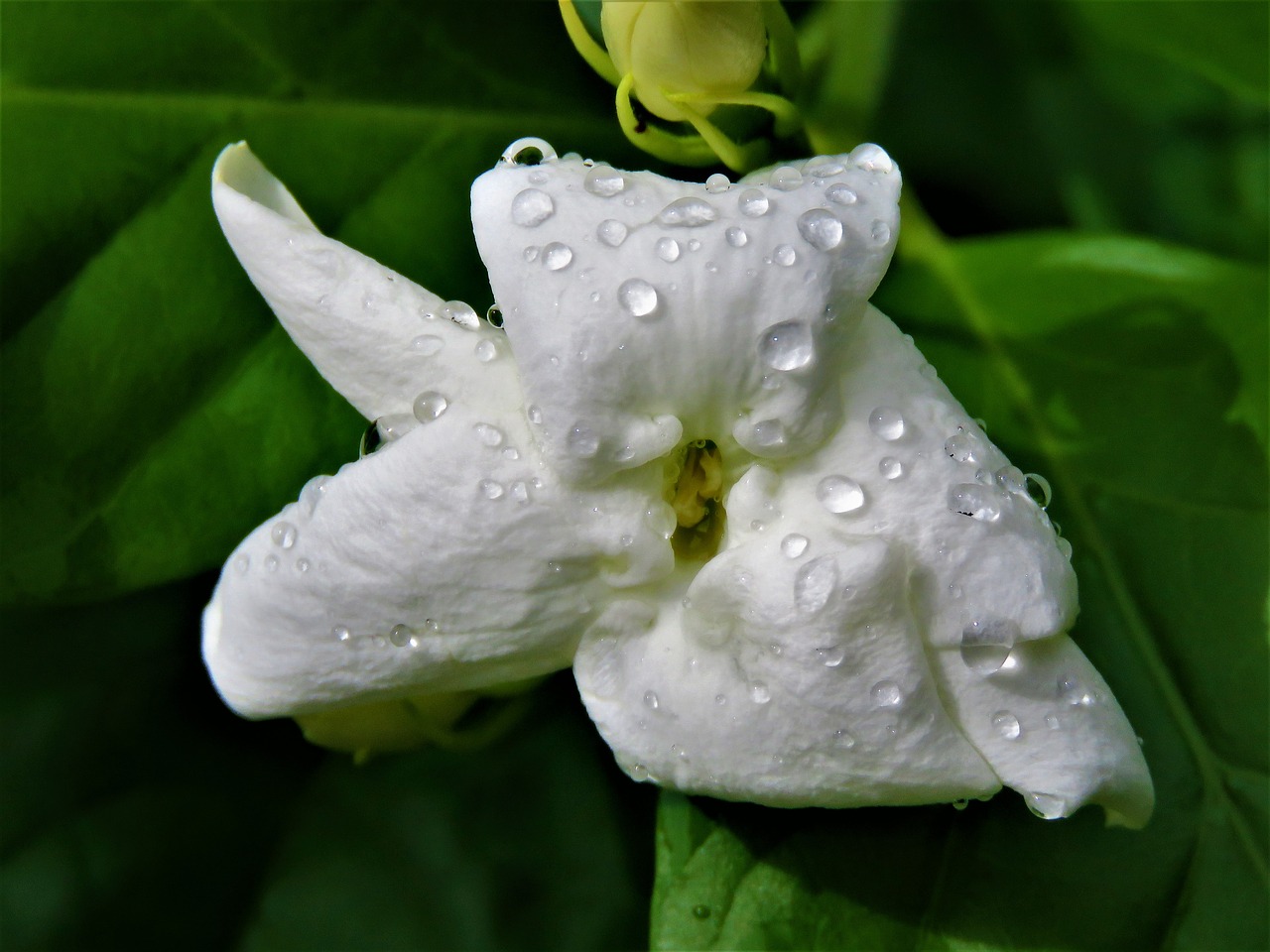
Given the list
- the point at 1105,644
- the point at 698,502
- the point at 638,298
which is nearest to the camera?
the point at 638,298

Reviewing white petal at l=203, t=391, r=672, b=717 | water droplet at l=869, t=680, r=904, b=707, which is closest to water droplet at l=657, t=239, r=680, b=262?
white petal at l=203, t=391, r=672, b=717

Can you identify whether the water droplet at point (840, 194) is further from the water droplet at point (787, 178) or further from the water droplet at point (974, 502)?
the water droplet at point (974, 502)

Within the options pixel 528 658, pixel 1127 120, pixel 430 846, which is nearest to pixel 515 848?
pixel 430 846

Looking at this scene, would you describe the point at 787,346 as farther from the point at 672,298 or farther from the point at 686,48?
the point at 686,48

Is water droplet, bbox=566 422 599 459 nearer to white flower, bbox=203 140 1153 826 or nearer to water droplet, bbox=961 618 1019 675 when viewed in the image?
white flower, bbox=203 140 1153 826

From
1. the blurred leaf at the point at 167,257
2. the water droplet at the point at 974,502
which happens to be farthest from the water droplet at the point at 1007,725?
the blurred leaf at the point at 167,257

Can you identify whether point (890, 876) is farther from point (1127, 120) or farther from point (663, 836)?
point (1127, 120)

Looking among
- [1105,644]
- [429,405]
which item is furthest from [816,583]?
[1105,644]
